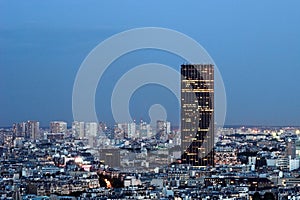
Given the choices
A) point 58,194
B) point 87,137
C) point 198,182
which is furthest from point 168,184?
point 87,137

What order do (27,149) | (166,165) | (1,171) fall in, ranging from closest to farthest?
1. (1,171)
2. (166,165)
3. (27,149)

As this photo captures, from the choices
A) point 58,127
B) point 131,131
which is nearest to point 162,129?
point 131,131

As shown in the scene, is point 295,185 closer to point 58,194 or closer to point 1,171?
point 58,194

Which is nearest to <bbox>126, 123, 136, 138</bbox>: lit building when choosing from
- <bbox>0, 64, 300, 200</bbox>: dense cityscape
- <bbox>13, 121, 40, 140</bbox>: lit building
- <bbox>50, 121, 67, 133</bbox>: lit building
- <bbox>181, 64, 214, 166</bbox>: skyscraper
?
<bbox>0, 64, 300, 200</bbox>: dense cityscape

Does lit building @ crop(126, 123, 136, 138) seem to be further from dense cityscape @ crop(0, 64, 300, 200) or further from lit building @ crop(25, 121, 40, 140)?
lit building @ crop(25, 121, 40, 140)

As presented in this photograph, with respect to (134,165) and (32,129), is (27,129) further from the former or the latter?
(134,165)

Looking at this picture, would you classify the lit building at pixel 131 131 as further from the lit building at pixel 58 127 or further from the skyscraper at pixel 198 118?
the skyscraper at pixel 198 118
